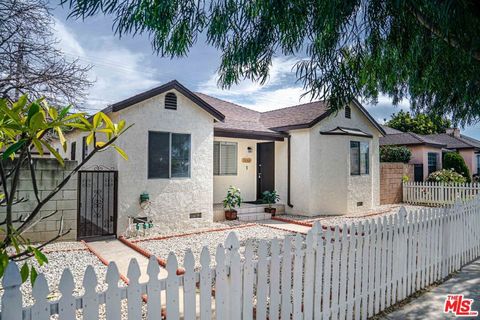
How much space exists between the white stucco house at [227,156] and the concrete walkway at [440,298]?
183 inches

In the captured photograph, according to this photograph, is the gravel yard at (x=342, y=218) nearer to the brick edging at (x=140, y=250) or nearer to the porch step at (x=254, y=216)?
the porch step at (x=254, y=216)

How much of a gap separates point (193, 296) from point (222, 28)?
3510mm

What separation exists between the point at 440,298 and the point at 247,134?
28.6ft

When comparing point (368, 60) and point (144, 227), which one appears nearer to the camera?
point (368, 60)

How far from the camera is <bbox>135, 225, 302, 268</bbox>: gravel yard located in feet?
24.5

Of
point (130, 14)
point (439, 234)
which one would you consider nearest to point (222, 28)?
point (130, 14)

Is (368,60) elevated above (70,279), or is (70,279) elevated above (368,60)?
(368,60)

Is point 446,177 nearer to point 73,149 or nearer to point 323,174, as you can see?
point 323,174

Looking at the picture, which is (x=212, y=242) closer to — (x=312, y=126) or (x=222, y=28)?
(x=222, y=28)

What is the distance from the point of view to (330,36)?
5043mm

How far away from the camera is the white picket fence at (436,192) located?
1554cm

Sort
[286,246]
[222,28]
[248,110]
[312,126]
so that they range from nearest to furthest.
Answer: [286,246]
[222,28]
[312,126]
[248,110]

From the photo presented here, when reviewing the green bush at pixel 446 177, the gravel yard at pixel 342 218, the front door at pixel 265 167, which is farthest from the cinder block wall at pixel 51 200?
the green bush at pixel 446 177

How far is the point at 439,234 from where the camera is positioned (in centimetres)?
577
